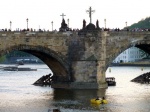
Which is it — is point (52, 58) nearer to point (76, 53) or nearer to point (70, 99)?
point (76, 53)

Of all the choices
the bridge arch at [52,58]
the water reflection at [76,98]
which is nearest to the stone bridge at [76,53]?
the bridge arch at [52,58]

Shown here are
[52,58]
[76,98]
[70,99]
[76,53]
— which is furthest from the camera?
[52,58]

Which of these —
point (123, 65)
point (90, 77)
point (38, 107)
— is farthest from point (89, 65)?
point (123, 65)

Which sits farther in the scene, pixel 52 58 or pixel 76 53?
pixel 52 58

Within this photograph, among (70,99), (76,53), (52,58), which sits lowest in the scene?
(70,99)

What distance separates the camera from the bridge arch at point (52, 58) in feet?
234

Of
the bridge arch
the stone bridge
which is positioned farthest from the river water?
the bridge arch

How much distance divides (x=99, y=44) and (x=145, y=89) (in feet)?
32.3

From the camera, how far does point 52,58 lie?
247ft

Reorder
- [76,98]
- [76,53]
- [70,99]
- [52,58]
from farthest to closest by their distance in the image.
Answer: [52,58] → [76,53] → [76,98] → [70,99]

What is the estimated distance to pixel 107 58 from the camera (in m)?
77.6

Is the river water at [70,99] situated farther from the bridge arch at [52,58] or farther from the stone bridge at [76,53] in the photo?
the bridge arch at [52,58]

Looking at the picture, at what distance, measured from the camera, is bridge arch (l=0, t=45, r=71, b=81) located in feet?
234

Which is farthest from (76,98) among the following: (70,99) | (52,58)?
(52,58)
